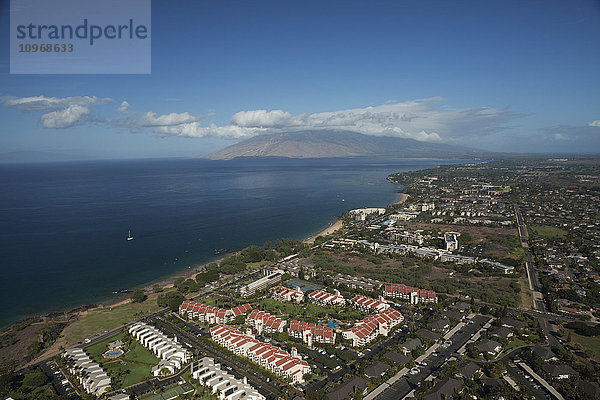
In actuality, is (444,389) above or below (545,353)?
below

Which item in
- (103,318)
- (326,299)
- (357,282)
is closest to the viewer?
(103,318)

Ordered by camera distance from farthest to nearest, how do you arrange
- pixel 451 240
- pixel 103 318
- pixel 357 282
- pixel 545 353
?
1. pixel 451 240
2. pixel 357 282
3. pixel 103 318
4. pixel 545 353

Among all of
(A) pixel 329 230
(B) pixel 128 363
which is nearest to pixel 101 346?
(B) pixel 128 363

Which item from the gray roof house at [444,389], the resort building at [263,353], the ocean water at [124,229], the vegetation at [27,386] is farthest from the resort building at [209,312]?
the gray roof house at [444,389]

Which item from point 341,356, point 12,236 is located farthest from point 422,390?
point 12,236

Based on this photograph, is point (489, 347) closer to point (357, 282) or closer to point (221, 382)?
point (357, 282)

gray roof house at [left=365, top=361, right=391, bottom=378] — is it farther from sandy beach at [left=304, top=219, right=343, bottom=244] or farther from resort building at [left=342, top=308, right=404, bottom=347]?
sandy beach at [left=304, top=219, right=343, bottom=244]

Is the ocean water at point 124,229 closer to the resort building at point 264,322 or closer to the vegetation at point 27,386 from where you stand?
the vegetation at point 27,386
